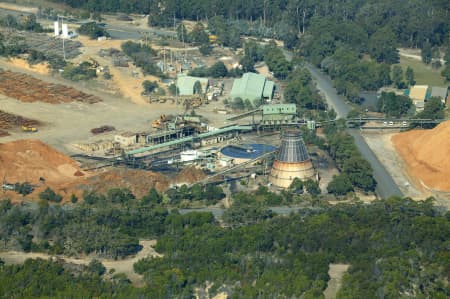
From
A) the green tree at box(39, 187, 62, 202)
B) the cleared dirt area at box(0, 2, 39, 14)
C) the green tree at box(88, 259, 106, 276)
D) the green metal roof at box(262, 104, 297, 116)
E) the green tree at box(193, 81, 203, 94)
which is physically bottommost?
the green tree at box(39, 187, 62, 202)

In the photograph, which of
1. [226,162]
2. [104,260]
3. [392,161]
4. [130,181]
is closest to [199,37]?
[226,162]

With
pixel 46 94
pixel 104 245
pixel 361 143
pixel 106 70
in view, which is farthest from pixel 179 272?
pixel 106 70

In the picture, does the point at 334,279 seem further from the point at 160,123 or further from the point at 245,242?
the point at 160,123

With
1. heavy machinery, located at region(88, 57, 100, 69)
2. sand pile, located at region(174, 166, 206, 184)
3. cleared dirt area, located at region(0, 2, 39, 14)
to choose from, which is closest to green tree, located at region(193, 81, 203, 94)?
heavy machinery, located at region(88, 57, 100, 69)

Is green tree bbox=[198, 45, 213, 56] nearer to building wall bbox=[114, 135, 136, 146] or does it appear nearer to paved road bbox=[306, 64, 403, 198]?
paved road bbox=[306, 64, 403, 198]

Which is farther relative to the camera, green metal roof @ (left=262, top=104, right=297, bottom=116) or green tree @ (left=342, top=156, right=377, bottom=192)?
green metal roof @ (left=262, top=104, right=297, bottom=116)

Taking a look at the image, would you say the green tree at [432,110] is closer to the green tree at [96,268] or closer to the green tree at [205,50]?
the green tree at [205,50]

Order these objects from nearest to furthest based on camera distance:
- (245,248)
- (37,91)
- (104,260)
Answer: (245,248) → (104,260) → (37,91)
